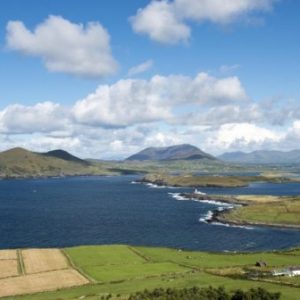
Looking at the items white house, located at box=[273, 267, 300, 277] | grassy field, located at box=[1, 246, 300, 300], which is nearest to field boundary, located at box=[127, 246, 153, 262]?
grassy field, located at box=[1, 246, 300, 300]

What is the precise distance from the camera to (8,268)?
103312mm

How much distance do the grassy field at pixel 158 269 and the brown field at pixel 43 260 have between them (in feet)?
8.51

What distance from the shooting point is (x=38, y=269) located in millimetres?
102375

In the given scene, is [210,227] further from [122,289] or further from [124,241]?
[122,289]

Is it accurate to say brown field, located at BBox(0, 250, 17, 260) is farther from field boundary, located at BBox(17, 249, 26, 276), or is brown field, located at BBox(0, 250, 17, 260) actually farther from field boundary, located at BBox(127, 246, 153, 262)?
field boundary, located at BBox(127, 246, 153, 262)

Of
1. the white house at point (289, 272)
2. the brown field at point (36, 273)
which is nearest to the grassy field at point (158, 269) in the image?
the brown field at point (36, 273)

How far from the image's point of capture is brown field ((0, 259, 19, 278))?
97500 millimetres

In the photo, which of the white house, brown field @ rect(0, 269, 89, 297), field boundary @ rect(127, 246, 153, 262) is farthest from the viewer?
field boundary @ rect(127, 246, 153, 262)

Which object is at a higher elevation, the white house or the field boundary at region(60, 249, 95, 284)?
the white house

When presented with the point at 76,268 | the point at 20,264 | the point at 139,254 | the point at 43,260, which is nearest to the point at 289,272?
the point at 139,254

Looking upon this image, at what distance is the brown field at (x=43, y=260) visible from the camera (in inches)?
4058

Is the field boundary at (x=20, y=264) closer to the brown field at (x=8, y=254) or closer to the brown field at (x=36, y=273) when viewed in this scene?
the brown field at (x=36, y=273)

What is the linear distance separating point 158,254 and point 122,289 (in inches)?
1516

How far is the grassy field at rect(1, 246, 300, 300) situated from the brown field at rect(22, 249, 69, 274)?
102 inches
